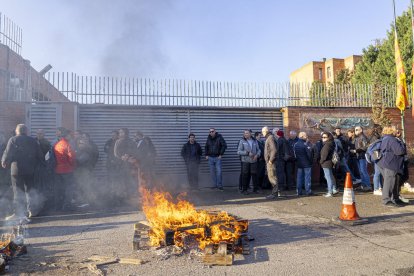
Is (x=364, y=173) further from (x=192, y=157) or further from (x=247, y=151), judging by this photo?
(x=192, y=157)

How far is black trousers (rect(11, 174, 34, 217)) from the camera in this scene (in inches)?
291

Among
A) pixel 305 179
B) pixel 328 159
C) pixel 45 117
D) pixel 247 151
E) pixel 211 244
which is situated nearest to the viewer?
pixel 211 244

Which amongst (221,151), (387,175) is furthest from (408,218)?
(221,151)

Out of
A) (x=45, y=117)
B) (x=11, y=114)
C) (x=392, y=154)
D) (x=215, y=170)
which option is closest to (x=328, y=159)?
(x=392, y=154)

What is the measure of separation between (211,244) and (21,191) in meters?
5.06

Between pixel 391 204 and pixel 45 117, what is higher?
pixel 45 117

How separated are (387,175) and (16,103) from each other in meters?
11.3

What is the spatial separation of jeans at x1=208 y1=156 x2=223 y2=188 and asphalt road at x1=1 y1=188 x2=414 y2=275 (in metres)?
3.35

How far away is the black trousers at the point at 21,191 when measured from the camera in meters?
7.39

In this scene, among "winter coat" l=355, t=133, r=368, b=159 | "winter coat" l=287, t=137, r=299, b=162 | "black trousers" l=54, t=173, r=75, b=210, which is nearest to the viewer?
"black trousers" l=54, t=173, r=75, b=210

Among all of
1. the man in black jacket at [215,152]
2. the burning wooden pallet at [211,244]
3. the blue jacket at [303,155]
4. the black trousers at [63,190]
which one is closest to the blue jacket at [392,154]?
the blue jacket at [303,155]

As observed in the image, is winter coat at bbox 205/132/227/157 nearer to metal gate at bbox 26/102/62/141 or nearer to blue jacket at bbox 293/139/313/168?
blue jacket at bbox 293/139/313/168

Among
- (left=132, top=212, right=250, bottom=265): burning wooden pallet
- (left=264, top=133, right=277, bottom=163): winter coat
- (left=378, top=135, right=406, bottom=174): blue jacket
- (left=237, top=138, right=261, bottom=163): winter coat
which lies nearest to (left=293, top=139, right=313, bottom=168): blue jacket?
(left=264, top=133, right=277, bottom=163): winter coat

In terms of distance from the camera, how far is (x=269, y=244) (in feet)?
16.8
